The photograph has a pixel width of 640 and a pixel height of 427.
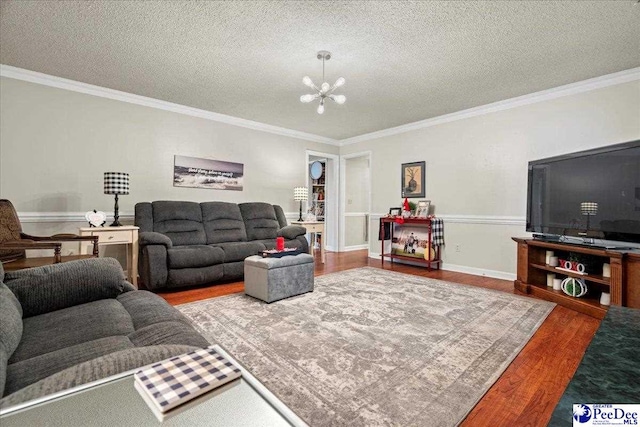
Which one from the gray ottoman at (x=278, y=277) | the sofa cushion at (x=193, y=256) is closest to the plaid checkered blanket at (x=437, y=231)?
the gray ottoman at (x=278, y=277)

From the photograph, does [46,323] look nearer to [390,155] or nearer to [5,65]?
[5,65]

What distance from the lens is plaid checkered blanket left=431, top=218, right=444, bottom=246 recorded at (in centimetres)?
467

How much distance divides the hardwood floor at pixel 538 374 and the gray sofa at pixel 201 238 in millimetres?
319

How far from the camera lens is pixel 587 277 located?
275cm

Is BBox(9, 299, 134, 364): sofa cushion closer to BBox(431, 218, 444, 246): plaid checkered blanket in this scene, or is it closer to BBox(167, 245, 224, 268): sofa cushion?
BBox(167, 245, 224, 268): sofa cushion

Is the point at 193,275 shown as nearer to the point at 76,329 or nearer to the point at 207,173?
the point at 207,173

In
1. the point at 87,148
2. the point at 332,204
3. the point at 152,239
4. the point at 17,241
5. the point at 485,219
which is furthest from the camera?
the point at 332,204

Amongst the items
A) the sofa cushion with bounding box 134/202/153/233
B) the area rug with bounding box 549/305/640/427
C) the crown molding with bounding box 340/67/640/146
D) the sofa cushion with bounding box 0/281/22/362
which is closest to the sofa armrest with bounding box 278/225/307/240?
the sofa cushion with bounding box 134/202/153/233

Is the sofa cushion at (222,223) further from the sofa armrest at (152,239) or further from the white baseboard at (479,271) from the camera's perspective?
the white baseboard at (479,271)

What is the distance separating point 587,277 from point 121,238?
4710 millimetres

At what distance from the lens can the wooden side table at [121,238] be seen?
323 centimetres

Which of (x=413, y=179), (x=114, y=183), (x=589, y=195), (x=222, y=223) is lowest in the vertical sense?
(x=222, y=223)

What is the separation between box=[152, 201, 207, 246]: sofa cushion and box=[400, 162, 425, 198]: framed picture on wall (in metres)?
3.40

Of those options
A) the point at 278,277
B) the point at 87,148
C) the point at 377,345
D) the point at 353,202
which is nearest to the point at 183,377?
the point at 377,345
